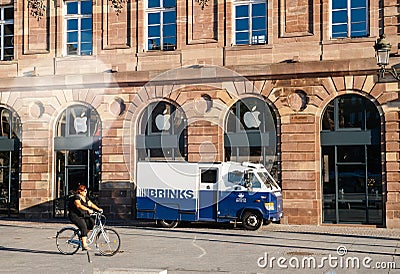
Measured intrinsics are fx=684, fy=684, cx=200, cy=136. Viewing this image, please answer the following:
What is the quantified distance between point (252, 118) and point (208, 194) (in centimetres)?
420

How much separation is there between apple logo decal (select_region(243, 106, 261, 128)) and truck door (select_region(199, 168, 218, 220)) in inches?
136

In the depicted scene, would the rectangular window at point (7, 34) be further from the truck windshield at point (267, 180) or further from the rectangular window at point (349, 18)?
the rectangular window at point (349, 18)

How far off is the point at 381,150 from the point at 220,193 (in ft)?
19.7

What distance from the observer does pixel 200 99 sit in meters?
26.5

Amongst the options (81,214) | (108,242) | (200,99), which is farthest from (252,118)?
(81,214)

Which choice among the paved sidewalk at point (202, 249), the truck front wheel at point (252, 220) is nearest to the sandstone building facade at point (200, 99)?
the paved sidewalk at point (202, 249)

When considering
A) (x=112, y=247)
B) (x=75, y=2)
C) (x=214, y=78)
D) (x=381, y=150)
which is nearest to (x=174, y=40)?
(x=214, y=78)

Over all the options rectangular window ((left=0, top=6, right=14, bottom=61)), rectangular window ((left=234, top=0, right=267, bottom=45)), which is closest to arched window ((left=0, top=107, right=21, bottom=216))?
rectangular window ((left=0, top=6, right=14, bottom=61))

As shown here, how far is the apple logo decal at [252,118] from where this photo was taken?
2569cm

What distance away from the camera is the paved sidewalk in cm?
1416

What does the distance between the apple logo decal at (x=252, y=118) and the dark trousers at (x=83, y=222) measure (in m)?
11.1

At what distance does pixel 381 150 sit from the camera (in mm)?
24109

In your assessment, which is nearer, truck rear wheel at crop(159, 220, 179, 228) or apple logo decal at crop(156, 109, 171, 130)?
truck rear wheel at crop(159, 220, 179, 228)

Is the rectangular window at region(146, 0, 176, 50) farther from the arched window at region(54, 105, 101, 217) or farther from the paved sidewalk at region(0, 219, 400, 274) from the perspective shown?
the paved sidewalk at region(0, 219, 400, 274)
